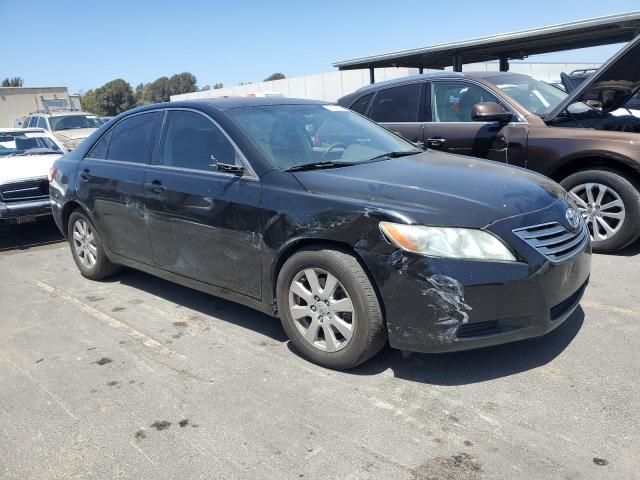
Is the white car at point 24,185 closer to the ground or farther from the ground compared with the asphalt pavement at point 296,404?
farther from the ground

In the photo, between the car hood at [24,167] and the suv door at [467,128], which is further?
the car hood at [24,167]

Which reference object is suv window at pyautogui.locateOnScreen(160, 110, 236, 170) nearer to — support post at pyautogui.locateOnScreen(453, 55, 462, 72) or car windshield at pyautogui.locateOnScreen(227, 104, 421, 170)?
car windshield at pyautogui.locateOnScreen(227, 104, 421, 170)

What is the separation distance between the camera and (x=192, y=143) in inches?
163

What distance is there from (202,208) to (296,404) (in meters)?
1.56

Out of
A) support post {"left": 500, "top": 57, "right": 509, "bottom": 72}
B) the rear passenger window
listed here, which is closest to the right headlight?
the rear passenger window

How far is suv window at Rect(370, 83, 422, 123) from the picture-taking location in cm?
657

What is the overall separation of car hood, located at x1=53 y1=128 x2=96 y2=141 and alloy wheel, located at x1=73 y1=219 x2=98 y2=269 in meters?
9.14

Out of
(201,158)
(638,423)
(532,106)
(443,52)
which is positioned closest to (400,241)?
(638,423)

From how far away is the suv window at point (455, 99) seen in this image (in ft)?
20.0

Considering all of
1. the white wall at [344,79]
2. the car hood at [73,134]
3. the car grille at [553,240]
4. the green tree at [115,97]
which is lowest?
the car grille at [553,240]

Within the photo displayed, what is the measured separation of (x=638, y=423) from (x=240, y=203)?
8.25 ft

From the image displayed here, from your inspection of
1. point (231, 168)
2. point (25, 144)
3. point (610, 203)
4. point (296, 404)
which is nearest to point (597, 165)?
point (610, 203)

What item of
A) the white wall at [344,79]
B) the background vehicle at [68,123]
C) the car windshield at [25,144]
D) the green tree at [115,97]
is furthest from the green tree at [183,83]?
the car windshield at [25,144]

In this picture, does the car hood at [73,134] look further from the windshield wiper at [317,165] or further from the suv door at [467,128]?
the windshield wiper at [317,165]
